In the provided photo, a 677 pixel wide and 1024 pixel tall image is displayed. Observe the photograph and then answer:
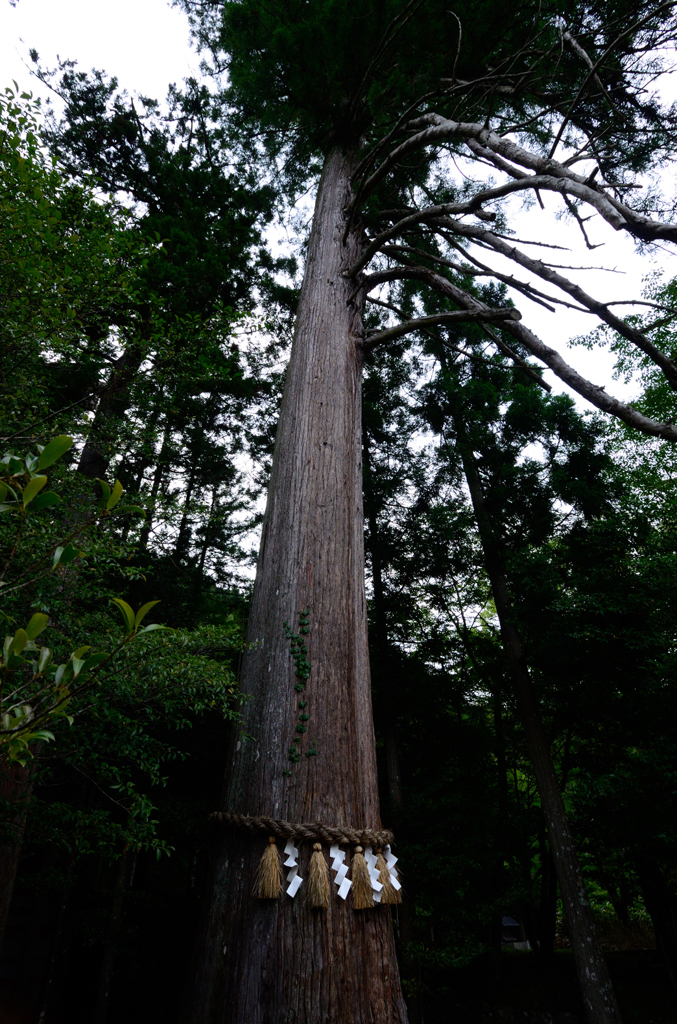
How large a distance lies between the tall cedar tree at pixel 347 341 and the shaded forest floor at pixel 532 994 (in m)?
2.25

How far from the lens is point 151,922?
22.3ft

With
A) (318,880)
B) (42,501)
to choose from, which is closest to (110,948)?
(318,880)

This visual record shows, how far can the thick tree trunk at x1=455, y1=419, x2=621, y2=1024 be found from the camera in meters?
4.69

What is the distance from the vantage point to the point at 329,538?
237 centimetres

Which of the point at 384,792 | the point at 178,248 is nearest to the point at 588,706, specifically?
the point at 384,792

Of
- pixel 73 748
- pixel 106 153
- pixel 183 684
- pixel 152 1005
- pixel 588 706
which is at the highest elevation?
pixel 106 153

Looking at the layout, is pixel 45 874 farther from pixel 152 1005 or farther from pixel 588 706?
pixel 588 706

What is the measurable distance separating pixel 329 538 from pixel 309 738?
2.88 feet

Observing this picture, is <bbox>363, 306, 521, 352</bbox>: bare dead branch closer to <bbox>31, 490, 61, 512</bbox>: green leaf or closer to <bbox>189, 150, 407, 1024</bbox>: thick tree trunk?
<bbox>189, 150, 407, 1024</bbox>: thick tree trunk

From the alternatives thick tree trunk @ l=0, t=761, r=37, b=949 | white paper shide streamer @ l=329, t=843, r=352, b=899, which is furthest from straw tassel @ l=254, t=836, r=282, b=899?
thick tree trunk @ l=0, t=761, r=37, b=949

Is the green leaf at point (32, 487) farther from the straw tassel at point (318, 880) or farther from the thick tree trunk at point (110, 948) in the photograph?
the thick tree trunk at point (110, 948)

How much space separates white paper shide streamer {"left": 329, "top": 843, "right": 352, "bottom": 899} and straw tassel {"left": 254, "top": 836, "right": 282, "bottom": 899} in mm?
180

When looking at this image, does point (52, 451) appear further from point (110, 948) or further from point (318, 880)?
point (110, 948)

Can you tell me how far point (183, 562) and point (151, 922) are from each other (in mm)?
4872
